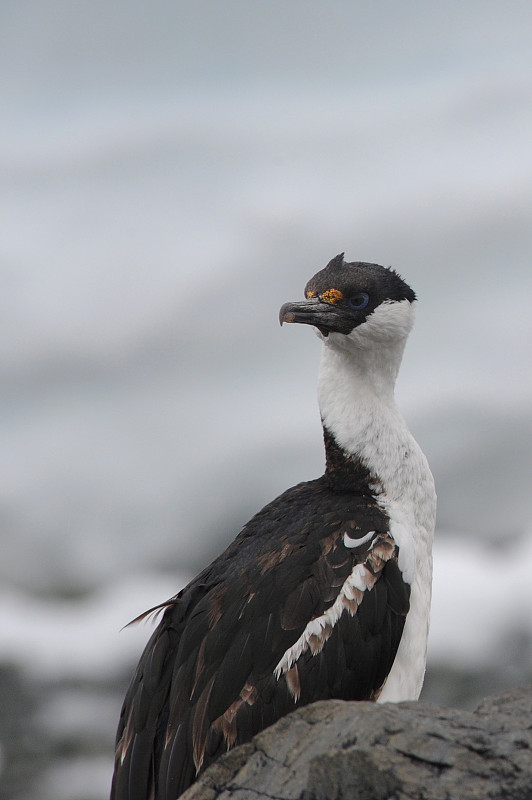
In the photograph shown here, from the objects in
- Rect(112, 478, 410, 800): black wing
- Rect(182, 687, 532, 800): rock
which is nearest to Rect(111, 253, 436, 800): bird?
Rect(112, 478, 410, 800): black wing

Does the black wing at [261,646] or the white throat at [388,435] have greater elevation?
the white throat at [388,435]

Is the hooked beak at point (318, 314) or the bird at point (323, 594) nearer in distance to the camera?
the bird at point (323, 594)

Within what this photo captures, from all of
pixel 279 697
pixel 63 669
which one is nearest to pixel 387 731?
pixel 279 697

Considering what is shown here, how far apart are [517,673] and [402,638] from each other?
4082mm

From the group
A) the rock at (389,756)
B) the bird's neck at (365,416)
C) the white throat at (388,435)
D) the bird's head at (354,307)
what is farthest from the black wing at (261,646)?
the rock at (389,756)

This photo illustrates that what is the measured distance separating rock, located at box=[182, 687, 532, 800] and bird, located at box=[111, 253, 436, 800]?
1.09 metres

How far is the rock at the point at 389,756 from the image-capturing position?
237 cm

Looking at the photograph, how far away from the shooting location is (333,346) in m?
4.56

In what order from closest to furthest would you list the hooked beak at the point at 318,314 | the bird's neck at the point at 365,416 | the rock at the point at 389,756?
the rock at the point at 389,756, the hooked beak at the point at 318,314, the bird's neck at the point at 365,416

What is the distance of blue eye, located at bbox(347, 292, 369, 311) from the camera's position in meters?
4.42

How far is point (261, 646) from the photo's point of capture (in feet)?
12.6

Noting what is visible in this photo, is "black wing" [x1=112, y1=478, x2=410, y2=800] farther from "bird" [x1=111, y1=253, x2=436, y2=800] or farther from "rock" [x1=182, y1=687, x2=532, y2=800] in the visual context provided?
"rock" [x1=182, y1=687, x2=532, y2=800]

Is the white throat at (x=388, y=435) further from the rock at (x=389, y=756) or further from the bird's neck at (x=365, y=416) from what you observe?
the rock at (x=389, y=756)

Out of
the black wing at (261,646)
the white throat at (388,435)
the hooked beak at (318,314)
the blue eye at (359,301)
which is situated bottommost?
the black wing at (261,646)
